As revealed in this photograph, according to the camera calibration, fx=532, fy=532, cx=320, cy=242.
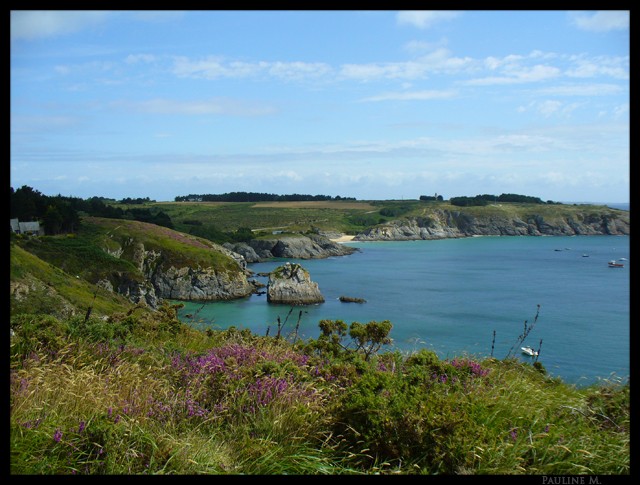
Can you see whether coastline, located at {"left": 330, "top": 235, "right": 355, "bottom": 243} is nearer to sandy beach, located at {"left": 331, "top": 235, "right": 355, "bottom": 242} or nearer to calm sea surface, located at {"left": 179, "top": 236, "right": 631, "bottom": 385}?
sandy beach, located at {"left": 331, "top": 235, "right": 355, "bottom": 242}

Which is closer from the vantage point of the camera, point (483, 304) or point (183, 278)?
point (483, 304)

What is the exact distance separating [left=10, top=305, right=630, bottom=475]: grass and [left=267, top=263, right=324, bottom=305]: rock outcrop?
61283 mm

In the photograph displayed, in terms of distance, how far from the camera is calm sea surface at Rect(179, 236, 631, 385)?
41.1m

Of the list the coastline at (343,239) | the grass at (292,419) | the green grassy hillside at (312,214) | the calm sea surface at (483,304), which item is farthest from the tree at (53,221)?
the coastline at (343,239)

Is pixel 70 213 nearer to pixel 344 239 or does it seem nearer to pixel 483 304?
pixel 483 304

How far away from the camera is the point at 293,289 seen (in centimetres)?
6806

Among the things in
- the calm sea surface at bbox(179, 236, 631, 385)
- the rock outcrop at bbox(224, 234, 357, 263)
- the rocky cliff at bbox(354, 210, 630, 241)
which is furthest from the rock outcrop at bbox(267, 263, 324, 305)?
the rocky cliff at bbox(354, 210, 630, 241)

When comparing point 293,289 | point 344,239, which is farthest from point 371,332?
point 344,239

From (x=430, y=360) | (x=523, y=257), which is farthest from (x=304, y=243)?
(x=430, y=360)

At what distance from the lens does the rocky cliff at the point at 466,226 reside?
510ft

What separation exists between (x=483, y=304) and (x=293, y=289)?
77.2 feet

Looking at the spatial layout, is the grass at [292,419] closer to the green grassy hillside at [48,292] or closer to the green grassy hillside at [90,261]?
the green grassy hillside at [48,292]
